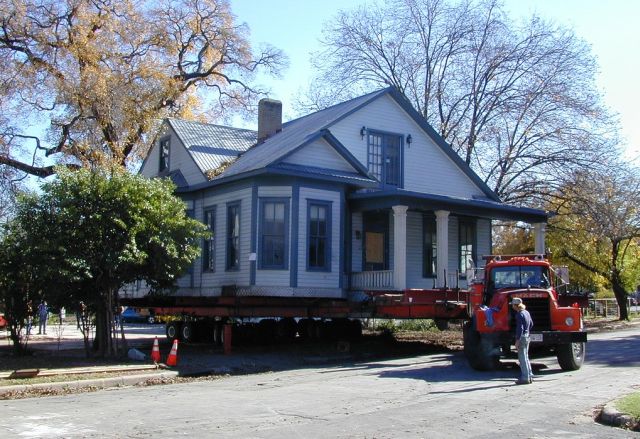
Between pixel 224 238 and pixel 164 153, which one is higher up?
pixel 164 153

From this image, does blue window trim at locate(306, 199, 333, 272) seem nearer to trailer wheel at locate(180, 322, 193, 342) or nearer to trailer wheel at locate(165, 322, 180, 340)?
trailer wheel at locate(180, 322, 193, 342)

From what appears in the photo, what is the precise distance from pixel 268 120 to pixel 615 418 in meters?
21.8

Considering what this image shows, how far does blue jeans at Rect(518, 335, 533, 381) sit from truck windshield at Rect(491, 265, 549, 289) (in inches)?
119

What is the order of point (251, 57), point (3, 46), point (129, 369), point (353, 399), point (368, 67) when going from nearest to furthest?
1. point (353, 399)
2. point (129, 369)
3. point (3, 46)
4. point (368, 67)
5. point (251, 57)

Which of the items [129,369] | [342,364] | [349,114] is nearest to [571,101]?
[349,114]

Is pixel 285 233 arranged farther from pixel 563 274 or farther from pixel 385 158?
pixel 563 274

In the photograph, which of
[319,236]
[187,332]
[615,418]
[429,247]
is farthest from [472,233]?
[615,418]

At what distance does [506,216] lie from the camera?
25781 mm

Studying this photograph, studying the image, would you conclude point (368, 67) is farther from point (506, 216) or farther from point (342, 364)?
point (342, 364)

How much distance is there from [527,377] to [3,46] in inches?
1117

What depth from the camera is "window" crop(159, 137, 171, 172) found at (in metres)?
29.0

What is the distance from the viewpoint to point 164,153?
29.4 m

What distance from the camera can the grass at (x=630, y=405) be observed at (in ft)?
33.1

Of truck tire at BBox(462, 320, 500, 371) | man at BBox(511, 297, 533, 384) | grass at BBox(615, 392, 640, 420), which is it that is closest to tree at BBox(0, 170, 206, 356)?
truck tire at BBox(462, 320, 500, 371)
